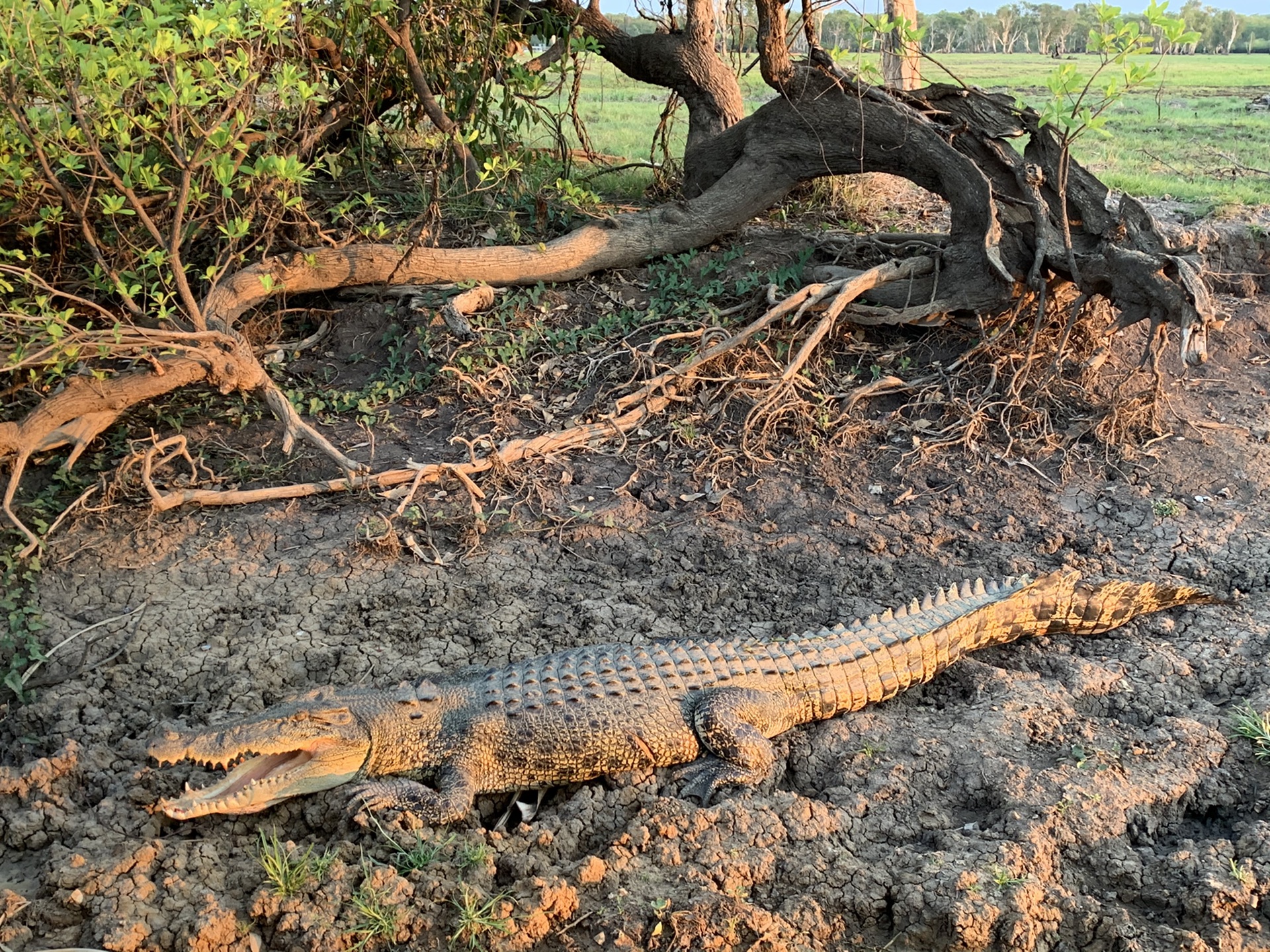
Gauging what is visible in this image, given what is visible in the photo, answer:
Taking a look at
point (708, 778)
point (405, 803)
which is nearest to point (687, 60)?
point (708, 778)

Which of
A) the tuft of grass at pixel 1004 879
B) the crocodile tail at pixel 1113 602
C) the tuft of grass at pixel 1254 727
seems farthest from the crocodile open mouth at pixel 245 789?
the tuft of grass at pixel 1254 727

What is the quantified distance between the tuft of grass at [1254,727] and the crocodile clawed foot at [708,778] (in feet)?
6.01

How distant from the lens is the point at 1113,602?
4.16 metres

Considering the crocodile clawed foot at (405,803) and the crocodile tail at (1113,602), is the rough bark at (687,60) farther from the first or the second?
the crocodile clawed foot at (405,803)

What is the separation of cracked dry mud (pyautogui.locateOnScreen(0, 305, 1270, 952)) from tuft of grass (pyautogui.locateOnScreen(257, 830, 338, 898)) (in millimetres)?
37

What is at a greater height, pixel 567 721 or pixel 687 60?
pixel 687 60

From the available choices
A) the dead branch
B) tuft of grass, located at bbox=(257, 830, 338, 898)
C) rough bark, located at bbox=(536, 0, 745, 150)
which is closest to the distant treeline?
rough bark, located at bbox=(536, 0, 745, 150)

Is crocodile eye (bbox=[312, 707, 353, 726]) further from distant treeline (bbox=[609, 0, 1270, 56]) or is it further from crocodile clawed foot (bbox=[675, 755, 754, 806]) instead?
distant treeline (bbox=[609, 0, 1270, 56])

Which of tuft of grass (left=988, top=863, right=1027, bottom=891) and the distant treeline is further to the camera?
the distant treeline

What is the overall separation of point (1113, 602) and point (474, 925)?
9.93ft

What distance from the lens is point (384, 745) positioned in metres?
3.38

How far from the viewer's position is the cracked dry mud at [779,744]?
2.79 m

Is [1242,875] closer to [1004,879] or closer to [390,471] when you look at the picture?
[1004,879]

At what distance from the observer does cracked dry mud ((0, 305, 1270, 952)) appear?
2.79 metres
